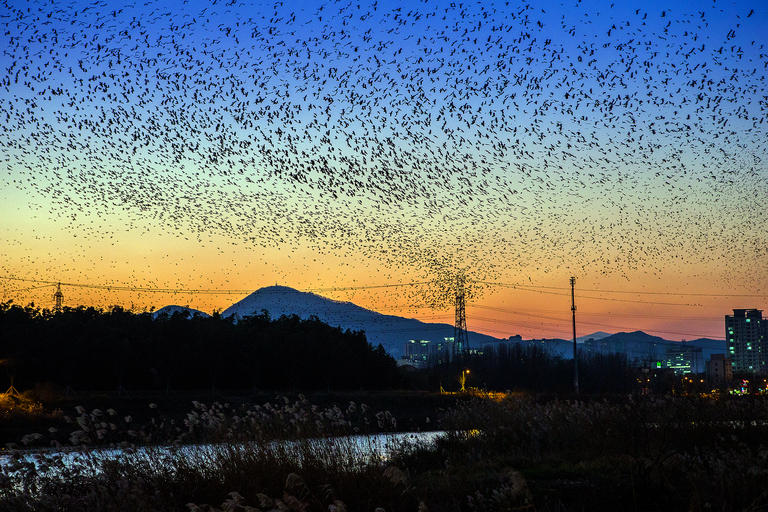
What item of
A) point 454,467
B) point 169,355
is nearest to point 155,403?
point 169,355

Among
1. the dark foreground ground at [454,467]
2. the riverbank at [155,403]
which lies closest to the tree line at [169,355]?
the riverbank at [155,403]

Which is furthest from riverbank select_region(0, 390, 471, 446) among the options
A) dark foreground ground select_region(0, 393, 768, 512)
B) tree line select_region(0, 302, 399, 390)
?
dark foreground ground select_region(0, 393, 768, 512)

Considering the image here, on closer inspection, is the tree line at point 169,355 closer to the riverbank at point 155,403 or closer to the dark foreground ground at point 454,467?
the riverbank at point 155,403

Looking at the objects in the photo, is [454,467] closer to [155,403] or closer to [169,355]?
[155,403]

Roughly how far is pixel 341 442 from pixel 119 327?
229 feet

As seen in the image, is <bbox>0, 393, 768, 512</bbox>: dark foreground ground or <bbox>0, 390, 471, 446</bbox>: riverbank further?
<bbox>0, 390, 471, 446</bbox>: riverbank

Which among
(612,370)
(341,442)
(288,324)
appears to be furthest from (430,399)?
(612,370)

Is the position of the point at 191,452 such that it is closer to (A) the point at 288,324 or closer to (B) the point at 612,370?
(A) the point at 288,324

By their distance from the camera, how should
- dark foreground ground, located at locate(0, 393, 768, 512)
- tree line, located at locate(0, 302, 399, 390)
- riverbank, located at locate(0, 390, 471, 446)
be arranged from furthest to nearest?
1. tree line, located at locate(0, 302, 399, 390)
2. riverbank, located at locate(0, 390, 471, 446)
3. dark foreground ground, located at locate(0, 393, 768, 512)

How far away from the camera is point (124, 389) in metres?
71.6

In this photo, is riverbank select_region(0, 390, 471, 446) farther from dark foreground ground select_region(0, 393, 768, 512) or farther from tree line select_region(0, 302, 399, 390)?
dark foreground ground select_region(0, 393, 768, 512)

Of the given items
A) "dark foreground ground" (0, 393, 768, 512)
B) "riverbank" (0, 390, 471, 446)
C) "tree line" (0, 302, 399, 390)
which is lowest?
"riverbank" (0, 390, 471, 446)

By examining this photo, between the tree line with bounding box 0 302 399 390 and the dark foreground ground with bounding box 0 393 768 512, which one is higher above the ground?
the tree line with bounding box 0 302 399 390

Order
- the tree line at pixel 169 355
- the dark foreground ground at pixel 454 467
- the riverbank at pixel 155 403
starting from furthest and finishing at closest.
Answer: the tree line at pixel 169 355, the riverbank at pixel 155 403, the dark foreground ground at pixel 454 467
